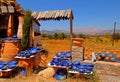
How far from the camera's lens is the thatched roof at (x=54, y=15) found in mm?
10766

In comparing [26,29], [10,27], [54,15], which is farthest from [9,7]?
[54,15]

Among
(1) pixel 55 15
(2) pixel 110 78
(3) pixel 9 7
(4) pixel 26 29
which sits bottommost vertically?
(2) pixel 110 78

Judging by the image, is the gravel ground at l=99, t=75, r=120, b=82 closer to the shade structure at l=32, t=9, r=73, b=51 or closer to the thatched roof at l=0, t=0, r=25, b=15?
the shade structure at l=32, t=9, r=73, b=51

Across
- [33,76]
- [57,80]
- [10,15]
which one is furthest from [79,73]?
[10,15]

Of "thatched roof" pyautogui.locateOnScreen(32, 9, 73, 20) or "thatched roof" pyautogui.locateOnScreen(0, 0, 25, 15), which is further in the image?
"thatched roof" pyautogui.locateOnScreen(0, 0, 25, 15)

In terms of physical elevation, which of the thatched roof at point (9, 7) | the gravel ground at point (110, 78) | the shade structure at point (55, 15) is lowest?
the gravel ground at point (110, 78)

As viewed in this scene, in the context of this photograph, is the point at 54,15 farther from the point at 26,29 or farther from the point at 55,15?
the point at 26,29

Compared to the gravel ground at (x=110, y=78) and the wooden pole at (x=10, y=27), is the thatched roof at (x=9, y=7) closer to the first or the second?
the wooden pole at (x=10, y=27)

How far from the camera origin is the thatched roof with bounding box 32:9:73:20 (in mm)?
10766

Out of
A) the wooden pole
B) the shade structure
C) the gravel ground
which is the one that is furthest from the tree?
the gravel ground

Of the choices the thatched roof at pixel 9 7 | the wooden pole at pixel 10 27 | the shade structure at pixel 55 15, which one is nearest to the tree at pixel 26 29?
the shade structure at pixel 55 15

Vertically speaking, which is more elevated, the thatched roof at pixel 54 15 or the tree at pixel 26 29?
the thatched roof at pixel 54 15

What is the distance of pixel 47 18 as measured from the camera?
11.2 m

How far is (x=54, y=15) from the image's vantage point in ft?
36.4
